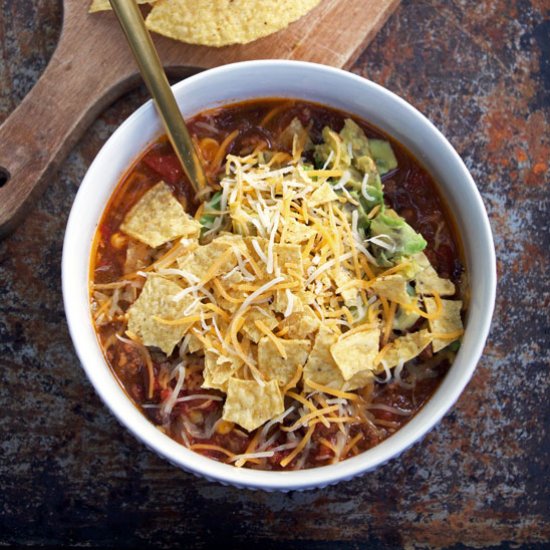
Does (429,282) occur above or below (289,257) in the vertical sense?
below

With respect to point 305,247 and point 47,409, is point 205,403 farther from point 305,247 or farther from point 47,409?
point 47,409

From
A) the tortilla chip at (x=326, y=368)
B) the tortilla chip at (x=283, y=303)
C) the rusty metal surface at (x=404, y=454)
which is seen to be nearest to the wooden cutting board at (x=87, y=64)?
the rusty metal surface at (x=404, y=454)

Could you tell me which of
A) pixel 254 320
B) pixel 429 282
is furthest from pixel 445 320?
pixel 254 320

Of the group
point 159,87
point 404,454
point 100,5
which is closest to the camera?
point 159,87

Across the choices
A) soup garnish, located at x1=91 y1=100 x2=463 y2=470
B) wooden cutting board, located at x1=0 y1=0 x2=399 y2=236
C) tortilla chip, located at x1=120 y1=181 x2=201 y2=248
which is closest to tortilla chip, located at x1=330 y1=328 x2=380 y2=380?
soup garnish, located at x1=91 y1=100 x2=463 y2=470

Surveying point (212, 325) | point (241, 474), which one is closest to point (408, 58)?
point (212, 325)

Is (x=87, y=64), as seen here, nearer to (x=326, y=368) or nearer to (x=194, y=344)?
(x=194, y=344)

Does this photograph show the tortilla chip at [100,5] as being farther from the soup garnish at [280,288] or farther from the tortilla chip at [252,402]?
the tortilla chip at [252,402]
